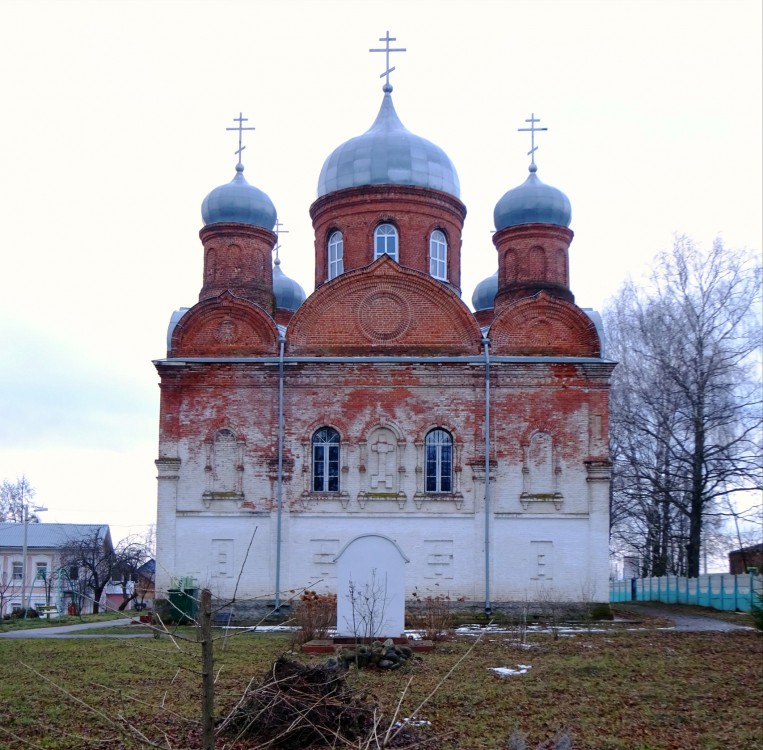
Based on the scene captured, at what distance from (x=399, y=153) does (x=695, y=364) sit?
27.4 ft

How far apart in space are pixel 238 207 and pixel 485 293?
911 centimetres

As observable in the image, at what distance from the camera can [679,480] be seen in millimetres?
24953

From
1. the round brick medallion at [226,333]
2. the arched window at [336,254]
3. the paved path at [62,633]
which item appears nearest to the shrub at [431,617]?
the paved path at [62,633]

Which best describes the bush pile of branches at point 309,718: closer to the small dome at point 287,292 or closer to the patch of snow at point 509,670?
the patch of snow at point 509,670

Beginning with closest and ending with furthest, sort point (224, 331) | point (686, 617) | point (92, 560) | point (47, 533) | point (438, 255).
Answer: point (686, 617) → point (224, 331) → point (438, 255) → point (92, 560) → point (47, 533)

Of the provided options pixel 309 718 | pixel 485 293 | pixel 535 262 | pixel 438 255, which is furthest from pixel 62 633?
pixel 485 293

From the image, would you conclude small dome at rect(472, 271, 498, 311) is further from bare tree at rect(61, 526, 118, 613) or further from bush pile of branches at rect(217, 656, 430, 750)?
bush pile of branches at rect(217, 656, 430, 750)

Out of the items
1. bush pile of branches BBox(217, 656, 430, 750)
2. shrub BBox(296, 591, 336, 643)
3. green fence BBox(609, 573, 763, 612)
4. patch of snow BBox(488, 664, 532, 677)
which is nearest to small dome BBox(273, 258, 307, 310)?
green fence BBox(609, 573, 763, 612)

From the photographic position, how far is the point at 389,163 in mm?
23469

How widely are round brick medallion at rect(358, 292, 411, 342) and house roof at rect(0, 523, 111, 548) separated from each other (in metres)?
26.4

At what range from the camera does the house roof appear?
1763 inches

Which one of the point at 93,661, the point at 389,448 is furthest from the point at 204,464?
the point at 93,661

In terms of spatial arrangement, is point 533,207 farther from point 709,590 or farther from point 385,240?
point 709,590

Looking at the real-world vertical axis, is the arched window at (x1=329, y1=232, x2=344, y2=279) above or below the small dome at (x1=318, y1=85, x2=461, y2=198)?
below
